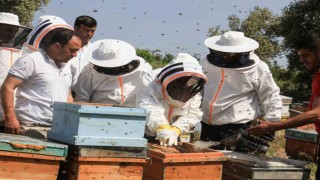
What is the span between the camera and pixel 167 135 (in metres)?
4.42

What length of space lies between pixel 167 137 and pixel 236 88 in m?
1.46

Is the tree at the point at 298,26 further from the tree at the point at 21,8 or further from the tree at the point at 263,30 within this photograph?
the tree at the point at 21,8

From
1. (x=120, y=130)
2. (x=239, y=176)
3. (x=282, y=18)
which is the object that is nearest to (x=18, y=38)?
(x=120, y=130)

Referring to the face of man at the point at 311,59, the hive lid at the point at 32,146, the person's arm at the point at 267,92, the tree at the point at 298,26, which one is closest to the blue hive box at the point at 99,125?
the hive lid at the point at 32,146

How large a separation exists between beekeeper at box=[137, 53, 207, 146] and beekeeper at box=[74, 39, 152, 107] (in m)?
0.32

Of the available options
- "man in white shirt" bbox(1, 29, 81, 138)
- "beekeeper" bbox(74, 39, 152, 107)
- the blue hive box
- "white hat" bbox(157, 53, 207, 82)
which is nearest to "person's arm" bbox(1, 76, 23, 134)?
"man in white shirt" bbox(1, 29, 81, 138)

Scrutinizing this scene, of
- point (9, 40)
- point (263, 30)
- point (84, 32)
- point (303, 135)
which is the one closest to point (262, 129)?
point (84, 32)

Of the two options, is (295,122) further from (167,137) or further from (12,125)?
(12,125)

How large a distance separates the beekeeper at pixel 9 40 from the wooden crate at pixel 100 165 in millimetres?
1857

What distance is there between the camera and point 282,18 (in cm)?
2855

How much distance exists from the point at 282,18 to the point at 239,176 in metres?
25.6

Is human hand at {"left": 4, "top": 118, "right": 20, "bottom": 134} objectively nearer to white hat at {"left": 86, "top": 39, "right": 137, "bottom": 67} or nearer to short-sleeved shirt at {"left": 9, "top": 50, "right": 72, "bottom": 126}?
short-sleeved shirt at {"left": 9, "top": 50, "right": 72, "bottom": 126}

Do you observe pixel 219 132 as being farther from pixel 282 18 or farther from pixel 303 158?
Result: pixel 282 18

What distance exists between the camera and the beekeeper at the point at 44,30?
5.31 meters
